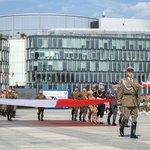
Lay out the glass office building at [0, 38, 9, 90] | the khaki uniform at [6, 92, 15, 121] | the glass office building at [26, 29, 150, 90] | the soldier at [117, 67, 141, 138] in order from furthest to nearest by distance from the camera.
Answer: the glass office building at [0, 38, 9, 90], the glass office building at [26, 29, 150, 90], the khaki uniform at [6, 92, 15, 121], the soldier at [117, 67, 141, 138]

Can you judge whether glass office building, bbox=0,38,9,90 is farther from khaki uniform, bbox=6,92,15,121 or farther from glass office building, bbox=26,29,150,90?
khaki uniform, bbox=6,92,15,121

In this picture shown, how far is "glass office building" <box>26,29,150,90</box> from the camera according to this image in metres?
111

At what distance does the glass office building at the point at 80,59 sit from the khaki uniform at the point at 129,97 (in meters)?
94.3

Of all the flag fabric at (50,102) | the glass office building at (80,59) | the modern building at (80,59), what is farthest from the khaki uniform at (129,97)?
the glass office building at (80,59)

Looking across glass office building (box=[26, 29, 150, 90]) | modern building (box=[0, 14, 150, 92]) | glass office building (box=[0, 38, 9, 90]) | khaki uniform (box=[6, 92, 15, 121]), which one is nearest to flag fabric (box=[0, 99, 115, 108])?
khaki uniform (box=[6, 92, 15, 121])

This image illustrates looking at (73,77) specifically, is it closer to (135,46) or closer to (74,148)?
(135,46)

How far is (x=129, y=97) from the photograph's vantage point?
14.8 metres

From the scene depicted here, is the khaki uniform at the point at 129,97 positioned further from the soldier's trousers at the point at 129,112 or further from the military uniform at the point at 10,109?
the military uniform at the point at 10,109

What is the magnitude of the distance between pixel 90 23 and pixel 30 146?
145 m

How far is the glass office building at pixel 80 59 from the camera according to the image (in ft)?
363

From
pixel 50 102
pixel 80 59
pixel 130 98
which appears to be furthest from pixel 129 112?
pixel 80 59

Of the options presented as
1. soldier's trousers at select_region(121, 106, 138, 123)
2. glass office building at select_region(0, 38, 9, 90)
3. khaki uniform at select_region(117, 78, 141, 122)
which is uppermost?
glass office building at select_region(0, 38, 9, 90)

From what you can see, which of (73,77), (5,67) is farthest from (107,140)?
(5,67)

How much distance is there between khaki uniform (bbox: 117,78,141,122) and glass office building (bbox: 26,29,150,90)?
94271 millimetres
